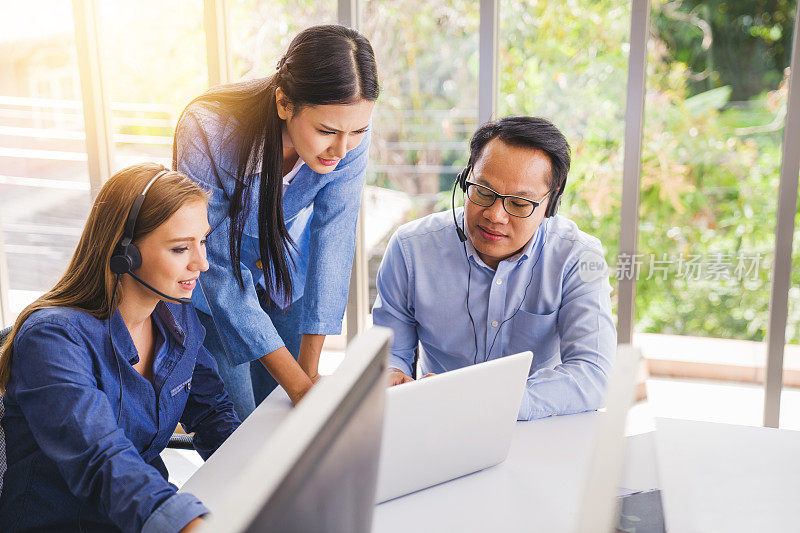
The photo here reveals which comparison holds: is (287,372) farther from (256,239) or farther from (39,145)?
(39,145)

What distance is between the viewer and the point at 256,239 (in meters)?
1.63

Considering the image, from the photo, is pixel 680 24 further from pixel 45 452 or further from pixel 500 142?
pixel 45 452

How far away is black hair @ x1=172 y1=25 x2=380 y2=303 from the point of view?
1.44m

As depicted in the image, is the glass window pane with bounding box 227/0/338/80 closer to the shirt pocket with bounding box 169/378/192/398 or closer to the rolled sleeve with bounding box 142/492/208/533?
the shirt pocket with bounding box 169/378/192/398

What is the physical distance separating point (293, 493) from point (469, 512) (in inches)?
28.6

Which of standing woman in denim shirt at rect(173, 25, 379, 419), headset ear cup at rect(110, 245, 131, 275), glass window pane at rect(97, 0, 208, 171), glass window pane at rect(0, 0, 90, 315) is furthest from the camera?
glass window pane at rect(0, 0, 90, 315)

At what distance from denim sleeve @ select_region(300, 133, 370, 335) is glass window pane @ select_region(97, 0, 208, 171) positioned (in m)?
1.12

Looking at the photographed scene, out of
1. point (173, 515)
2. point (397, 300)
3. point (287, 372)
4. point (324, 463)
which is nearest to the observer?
point (324, 463)

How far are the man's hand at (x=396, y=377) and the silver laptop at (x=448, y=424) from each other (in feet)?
1.22

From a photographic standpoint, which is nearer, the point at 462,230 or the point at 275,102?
the point at 275,102

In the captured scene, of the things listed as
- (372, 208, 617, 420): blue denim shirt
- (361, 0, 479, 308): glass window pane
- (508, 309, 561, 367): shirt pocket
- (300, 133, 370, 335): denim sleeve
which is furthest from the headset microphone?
(361, 0, 479, 308): glass window pane

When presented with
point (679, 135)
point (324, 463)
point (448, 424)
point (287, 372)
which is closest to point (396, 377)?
point (287, 372)

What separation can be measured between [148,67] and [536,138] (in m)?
1.65

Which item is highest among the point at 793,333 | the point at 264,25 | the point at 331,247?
the point at 264,25
